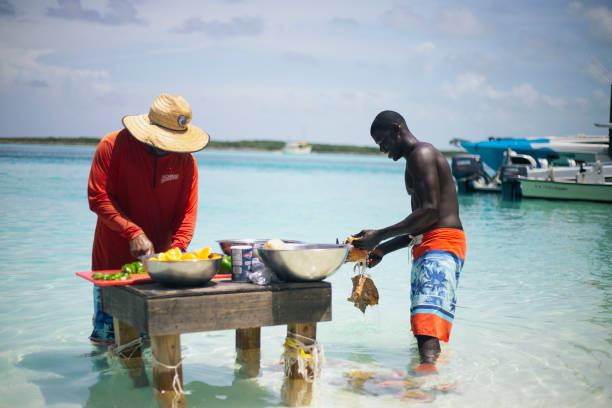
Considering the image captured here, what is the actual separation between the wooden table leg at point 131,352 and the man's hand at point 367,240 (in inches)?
60.9

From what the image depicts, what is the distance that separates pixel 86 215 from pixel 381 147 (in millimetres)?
14581

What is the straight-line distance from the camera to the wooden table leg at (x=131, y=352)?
4031mm

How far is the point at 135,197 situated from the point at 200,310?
123cm

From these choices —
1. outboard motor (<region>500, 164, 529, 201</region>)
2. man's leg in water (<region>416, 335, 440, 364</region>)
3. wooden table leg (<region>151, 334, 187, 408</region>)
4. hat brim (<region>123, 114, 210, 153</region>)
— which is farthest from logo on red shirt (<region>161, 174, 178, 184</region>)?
outboard motor (<region>500, 164, 529, 201</region>)

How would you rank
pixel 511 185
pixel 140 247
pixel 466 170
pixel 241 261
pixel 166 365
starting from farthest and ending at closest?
pixel 466 170, pixel 511 185, pixel 140 247, pixel 241 261, pixel 166 365

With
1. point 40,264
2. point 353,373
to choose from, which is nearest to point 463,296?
point 353,373

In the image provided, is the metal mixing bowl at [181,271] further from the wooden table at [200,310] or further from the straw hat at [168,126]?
the straw hat at [168,126]

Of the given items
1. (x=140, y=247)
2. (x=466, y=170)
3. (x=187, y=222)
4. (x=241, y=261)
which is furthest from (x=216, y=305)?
(x=466, y=170)

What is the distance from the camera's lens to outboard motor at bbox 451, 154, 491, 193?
104 feet

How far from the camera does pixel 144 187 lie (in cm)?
405

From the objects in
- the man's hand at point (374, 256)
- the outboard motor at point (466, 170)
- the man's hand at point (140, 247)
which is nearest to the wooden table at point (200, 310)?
the man's hand at point (140, 247)

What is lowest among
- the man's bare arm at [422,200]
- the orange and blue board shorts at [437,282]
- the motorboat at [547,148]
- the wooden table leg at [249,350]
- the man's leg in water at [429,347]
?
the wooden table leg at [249,350]

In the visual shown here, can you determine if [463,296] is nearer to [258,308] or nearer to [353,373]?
[353,373]

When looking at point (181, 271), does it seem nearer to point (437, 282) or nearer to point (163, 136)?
point (163, 136)
